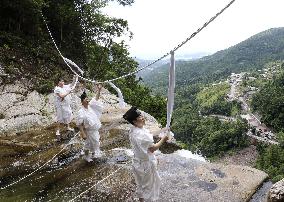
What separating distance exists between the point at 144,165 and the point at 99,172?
281 cm

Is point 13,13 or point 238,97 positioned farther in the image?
point 238,97

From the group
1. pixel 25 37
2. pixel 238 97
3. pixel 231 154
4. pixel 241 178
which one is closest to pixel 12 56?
pixel 25 37

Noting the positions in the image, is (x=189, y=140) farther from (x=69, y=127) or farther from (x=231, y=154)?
(x=69, y=127)

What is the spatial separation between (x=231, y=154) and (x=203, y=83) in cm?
9852

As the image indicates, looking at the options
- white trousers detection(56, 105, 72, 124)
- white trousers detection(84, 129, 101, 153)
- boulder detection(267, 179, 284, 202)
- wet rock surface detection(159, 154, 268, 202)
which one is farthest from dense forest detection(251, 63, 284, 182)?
boulder detection(267, 179, 284, 202)

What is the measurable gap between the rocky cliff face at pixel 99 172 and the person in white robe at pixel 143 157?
33.3 inches

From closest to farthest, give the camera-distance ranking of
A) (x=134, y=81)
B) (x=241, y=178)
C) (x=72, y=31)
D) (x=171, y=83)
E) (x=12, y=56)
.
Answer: (x=171, y=83), (x=241, y=178), (x=12, y=56), (x=72, y=31), (x=134, y=81)

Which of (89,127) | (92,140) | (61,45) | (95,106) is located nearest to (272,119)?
(61,45)

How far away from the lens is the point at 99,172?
29.7 ft

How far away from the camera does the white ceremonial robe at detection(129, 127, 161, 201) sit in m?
6.24

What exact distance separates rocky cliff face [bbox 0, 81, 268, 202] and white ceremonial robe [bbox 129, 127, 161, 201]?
0.84 m

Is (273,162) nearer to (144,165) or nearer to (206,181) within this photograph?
(206,181)

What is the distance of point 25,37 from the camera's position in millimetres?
21484

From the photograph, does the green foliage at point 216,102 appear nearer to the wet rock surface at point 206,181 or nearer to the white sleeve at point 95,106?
the white sleeve at point 95,106
